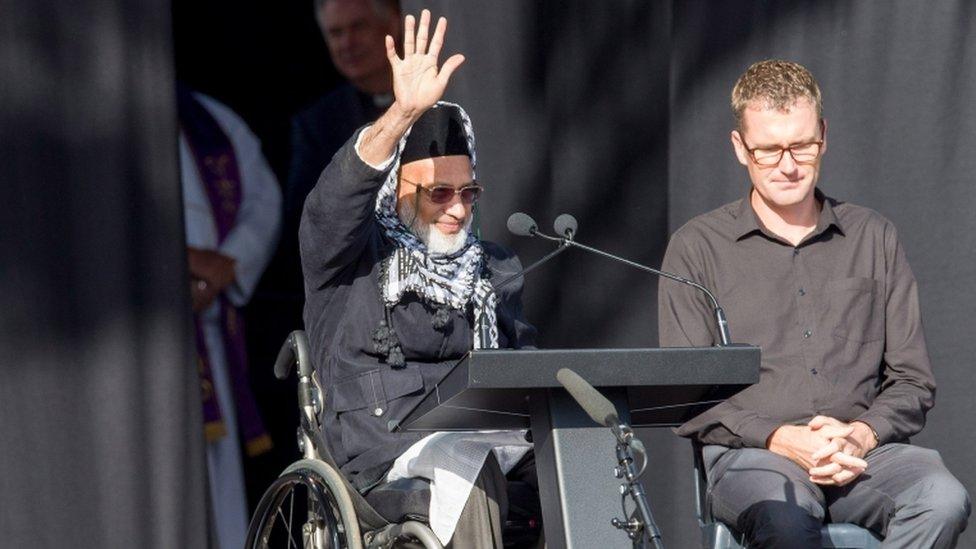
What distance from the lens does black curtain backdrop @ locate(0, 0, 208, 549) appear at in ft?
14.6

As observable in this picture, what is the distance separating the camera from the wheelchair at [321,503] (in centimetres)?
339

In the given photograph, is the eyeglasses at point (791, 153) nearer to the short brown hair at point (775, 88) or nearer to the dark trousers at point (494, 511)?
the short brown hair at point (775, 88)

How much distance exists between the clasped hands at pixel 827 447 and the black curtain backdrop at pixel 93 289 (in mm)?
1891

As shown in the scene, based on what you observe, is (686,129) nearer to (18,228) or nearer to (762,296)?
(762,296)

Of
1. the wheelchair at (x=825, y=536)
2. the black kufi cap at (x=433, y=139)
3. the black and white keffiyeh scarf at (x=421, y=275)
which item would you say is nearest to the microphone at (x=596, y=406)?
the black and white keffiyeh scarf at (x=421, y=275)

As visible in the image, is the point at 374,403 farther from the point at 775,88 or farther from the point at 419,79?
the point at 775,88

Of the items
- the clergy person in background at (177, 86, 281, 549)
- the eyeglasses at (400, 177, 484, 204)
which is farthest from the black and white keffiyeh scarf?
the clergy person in background at (177, 86, 281, 549)

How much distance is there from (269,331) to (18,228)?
1.75 metres

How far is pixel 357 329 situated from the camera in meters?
3.80

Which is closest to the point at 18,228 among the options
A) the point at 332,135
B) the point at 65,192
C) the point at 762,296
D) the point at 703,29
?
the point at 65,192

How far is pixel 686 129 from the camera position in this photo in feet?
18.1

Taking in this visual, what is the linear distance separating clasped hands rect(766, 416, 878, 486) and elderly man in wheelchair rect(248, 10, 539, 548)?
0.61 meters

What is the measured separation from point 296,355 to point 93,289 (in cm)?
106

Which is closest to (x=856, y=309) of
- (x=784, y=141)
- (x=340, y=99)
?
(x=784, y=141)
